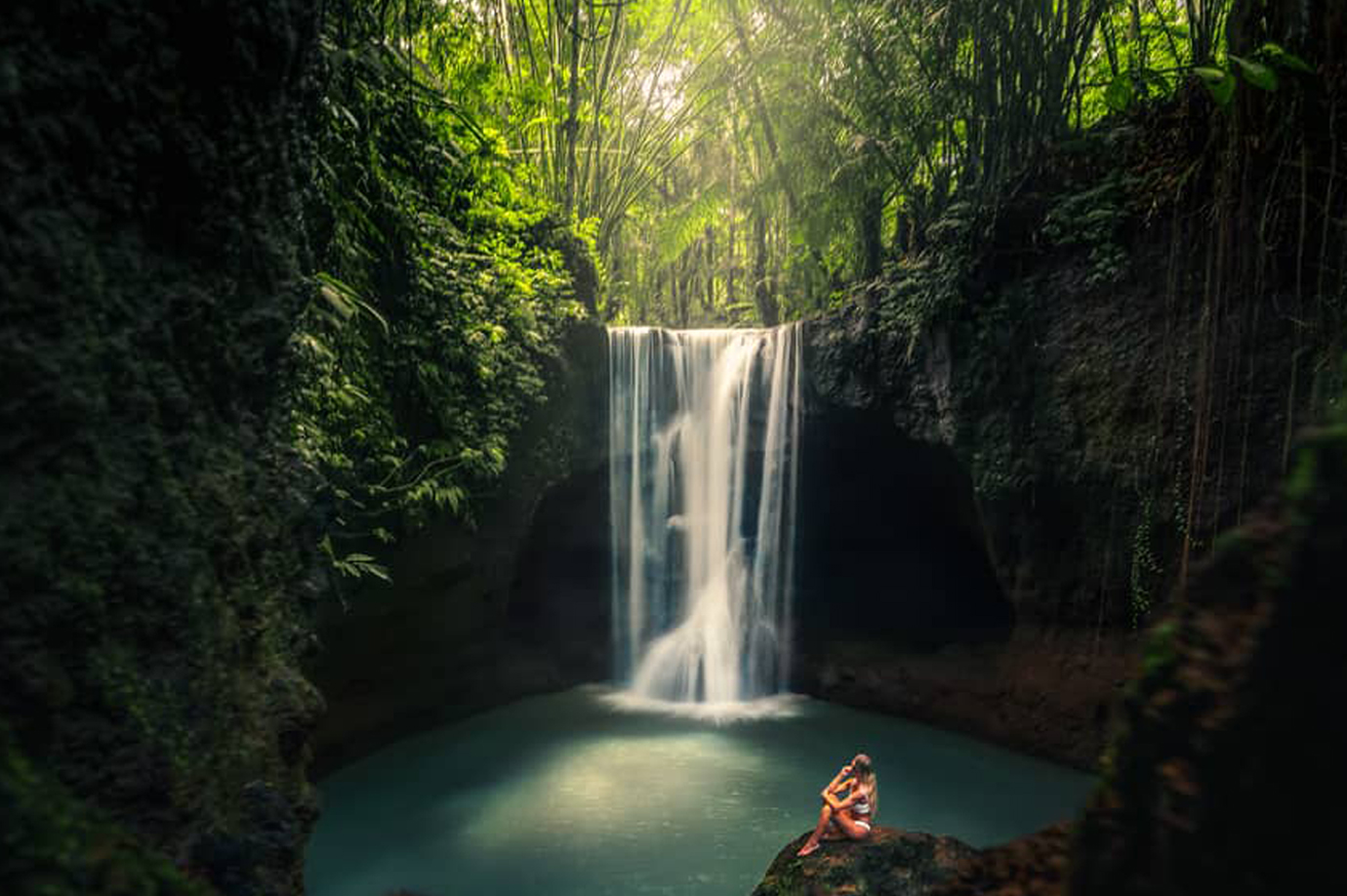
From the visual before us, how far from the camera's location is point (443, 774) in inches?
290

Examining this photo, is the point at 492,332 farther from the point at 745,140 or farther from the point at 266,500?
the point at 745,140

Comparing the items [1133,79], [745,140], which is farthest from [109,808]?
[745,140]

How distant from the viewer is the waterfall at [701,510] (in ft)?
35.3

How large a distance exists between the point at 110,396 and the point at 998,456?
8.08m

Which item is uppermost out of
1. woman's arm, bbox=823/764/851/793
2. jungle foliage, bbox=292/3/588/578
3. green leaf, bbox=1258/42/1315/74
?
green leaf, bbox=1258/42/1315/74

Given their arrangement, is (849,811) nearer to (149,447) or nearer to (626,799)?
(626,799)

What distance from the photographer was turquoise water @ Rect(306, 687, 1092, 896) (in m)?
5.79

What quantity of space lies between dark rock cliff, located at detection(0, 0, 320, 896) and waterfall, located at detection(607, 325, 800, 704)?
25.6ft

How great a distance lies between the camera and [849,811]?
5.02m

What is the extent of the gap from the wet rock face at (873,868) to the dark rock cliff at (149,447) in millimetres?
3128

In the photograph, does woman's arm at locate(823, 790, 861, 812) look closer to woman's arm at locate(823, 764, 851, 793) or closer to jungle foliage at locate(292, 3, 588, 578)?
woman's arm at locate(823, 764, 851, 793)

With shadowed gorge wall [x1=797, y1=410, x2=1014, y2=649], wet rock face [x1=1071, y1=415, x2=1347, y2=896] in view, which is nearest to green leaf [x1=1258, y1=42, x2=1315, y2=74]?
wet rock face [x1=1071, y1=415, x2=1347, y2=896]

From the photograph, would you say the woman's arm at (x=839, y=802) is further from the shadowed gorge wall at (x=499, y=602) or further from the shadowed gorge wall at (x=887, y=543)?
the shadowed gorge wall at (x=887, y=543)

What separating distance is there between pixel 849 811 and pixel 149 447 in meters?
4.95
